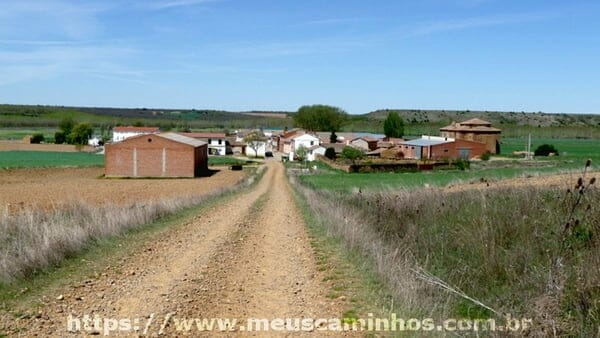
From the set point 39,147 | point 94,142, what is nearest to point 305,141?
point 94,142

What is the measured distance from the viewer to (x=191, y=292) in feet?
28.2

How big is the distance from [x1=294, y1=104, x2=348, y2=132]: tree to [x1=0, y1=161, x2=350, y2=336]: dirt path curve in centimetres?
15134

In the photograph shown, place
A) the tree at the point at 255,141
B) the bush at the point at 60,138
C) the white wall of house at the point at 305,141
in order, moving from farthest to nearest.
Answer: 1. the bush at the point at 60,138
2. the tree at the point at 255,141
3. the white wall of house at the point at 305,141

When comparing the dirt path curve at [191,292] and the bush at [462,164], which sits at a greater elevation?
the dirt path curve at [191,292]

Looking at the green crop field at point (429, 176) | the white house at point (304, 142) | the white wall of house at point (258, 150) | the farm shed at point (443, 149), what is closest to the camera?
the green crop field at point (429, 176)

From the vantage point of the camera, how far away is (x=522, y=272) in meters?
10.3

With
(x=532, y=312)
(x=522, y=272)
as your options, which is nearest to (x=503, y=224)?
(x=522, y=272)

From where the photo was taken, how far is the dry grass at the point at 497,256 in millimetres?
7723

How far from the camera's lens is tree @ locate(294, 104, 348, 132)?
539 feet

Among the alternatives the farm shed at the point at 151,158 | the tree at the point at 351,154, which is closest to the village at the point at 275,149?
the farm shed at the point at 151,158

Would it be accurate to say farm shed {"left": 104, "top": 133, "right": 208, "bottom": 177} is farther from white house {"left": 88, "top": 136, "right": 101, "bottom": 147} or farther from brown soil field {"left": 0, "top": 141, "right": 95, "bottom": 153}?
white house {"left": 88, "top": 136, "right": 101, "bottom": 147}

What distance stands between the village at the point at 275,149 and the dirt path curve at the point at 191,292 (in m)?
57.2

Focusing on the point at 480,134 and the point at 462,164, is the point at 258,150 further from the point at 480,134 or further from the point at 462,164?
the point at 462,164

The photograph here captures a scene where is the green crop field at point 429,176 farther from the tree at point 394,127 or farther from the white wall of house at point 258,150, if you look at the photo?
the tree at point 394,127
